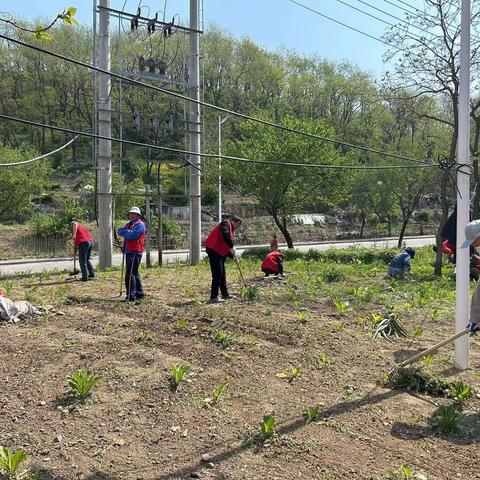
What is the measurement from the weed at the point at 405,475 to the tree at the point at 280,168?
70.0 feet

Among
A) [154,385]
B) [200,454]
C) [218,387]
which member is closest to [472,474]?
[200,454]

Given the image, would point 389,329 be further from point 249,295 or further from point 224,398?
point 249,295

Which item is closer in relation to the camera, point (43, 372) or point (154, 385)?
point (154, 385)

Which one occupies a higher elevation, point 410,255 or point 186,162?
point 186,162

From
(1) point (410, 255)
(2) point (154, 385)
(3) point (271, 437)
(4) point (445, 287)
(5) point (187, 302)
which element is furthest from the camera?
(1) point (410, 255)

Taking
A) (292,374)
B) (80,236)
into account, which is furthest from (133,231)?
(292,374)

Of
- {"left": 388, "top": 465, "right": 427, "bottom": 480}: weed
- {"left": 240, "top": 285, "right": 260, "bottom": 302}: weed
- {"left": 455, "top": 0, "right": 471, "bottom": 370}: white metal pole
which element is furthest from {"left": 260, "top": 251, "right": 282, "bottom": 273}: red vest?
{"left": 388, "top": 465, "right": 427, "bottom": 480}: weed

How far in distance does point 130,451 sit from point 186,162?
14.0 m

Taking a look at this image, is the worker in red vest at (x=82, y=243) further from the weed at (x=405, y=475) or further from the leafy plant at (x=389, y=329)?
the weed at (x=405, y=475)

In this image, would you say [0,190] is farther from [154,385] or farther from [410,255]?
[154,385]

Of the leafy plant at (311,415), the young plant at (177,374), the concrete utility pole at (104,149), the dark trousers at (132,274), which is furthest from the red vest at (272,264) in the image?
the leafy plant at (311,415)

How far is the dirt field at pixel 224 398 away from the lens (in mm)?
3852

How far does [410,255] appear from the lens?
46.6ft

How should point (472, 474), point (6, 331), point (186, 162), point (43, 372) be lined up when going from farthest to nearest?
point (186, 162)
point (6, 331)
point (43, 372)
point (472, 474)
